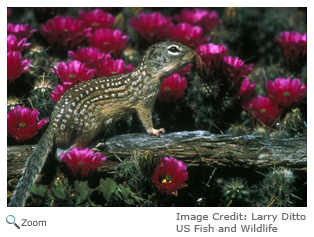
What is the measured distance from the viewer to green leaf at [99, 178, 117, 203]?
9.38 feet

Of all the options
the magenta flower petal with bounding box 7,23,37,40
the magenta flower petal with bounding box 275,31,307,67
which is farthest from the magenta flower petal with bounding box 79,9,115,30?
the magenta flower petal with bounding box 275,31,307,67

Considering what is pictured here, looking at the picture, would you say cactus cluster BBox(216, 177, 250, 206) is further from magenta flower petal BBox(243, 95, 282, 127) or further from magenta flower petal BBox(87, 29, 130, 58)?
magenta flower petal BBox(87, 29, 130, 58)

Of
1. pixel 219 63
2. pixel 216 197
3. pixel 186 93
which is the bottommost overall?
pixel 216 197

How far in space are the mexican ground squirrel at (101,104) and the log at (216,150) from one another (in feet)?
0.69

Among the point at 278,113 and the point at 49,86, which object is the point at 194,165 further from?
the point at 49,86

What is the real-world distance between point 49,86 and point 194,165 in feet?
5.25

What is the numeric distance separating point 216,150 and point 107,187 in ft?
3.33

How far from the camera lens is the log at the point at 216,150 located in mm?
3232

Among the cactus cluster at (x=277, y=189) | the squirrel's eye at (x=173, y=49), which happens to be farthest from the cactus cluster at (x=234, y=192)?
the squirrel's eye at (x=173, y=49)

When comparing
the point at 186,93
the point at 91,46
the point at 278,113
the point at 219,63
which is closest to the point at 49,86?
the point at 91,46

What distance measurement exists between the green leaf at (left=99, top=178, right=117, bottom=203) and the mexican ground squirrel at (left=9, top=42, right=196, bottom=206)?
1.65ft

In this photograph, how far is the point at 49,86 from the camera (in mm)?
3678

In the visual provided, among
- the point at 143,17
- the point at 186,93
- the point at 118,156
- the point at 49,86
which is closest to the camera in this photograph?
the point at 118,156

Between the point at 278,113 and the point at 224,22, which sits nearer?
the point at 278,113
